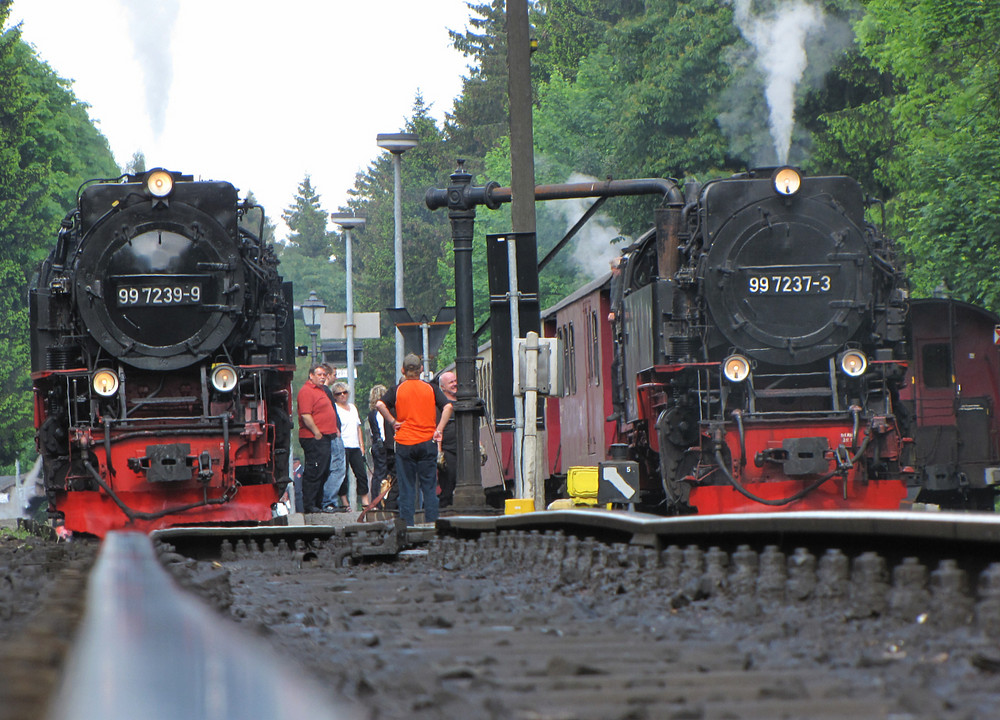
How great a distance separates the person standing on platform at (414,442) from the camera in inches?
547

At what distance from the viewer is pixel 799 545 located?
5.12 m

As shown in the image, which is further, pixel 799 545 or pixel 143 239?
pixel 143 239

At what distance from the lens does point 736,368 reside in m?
13.3

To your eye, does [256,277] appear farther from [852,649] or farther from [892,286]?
[852,649]

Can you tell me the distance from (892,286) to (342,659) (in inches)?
435

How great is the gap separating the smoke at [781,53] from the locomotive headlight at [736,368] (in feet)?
71.7

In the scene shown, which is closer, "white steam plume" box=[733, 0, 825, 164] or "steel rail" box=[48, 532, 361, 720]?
"steel rail" box=[48, 532, 361, 720]

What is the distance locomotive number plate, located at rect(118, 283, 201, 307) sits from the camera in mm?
14422

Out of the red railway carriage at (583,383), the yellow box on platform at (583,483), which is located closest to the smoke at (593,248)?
the red railway carriage at (583,383)

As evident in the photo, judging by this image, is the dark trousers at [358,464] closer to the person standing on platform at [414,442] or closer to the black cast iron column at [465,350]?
the black cast iron column at [465,350]

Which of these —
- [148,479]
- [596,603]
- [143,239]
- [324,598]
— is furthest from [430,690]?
[143,239]

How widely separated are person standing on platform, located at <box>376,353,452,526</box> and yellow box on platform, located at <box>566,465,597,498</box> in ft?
4.64

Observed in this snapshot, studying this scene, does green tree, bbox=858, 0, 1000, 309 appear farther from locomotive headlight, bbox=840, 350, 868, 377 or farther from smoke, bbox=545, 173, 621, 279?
smoke, bbox=545, 173, 621, 279

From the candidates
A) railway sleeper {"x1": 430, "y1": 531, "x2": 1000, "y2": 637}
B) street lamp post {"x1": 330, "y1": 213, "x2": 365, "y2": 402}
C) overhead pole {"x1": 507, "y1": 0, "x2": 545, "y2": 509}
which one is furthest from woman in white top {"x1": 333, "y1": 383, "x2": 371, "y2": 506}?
railway sleeper {"x1": 430, "y1": 531, "x2": 1000, "y2": 637}
